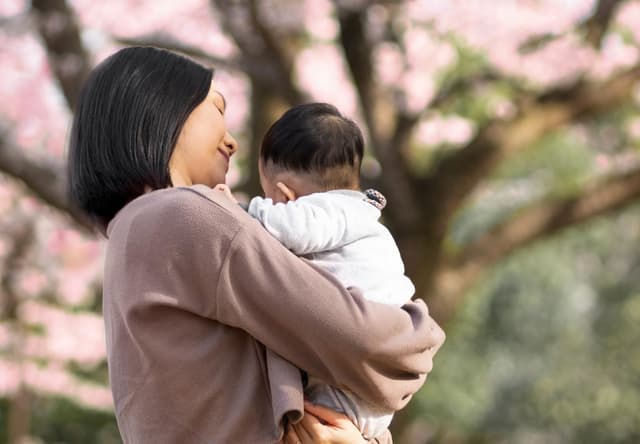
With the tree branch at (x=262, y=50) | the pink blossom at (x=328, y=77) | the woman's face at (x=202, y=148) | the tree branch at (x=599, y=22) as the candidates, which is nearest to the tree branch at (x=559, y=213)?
the tree branch at (x=599, y=22)

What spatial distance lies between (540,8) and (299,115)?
17.6 feet

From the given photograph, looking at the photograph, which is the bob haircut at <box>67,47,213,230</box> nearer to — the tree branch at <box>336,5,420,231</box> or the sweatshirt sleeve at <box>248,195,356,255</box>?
the sweatshirt sleeve at <box>248,195,356,255</box>

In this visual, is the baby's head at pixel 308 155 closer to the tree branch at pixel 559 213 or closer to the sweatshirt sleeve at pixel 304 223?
the sweatshirt sleeve at pixel 304 223

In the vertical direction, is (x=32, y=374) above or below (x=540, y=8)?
below

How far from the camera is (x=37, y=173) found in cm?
435

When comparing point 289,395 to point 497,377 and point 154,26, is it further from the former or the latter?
point 497,377

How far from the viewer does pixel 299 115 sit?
1.72m

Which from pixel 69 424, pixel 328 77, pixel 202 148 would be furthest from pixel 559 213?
pixel 69 424

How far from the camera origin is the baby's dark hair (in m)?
1.69

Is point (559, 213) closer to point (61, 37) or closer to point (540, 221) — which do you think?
point (540, 221)

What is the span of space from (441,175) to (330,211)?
10.5ft

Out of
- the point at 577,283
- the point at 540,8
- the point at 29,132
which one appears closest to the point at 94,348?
the point at 29,132

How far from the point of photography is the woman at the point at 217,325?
1470mm

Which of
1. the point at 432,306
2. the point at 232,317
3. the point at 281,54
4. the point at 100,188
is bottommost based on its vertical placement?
the point at 432,306
